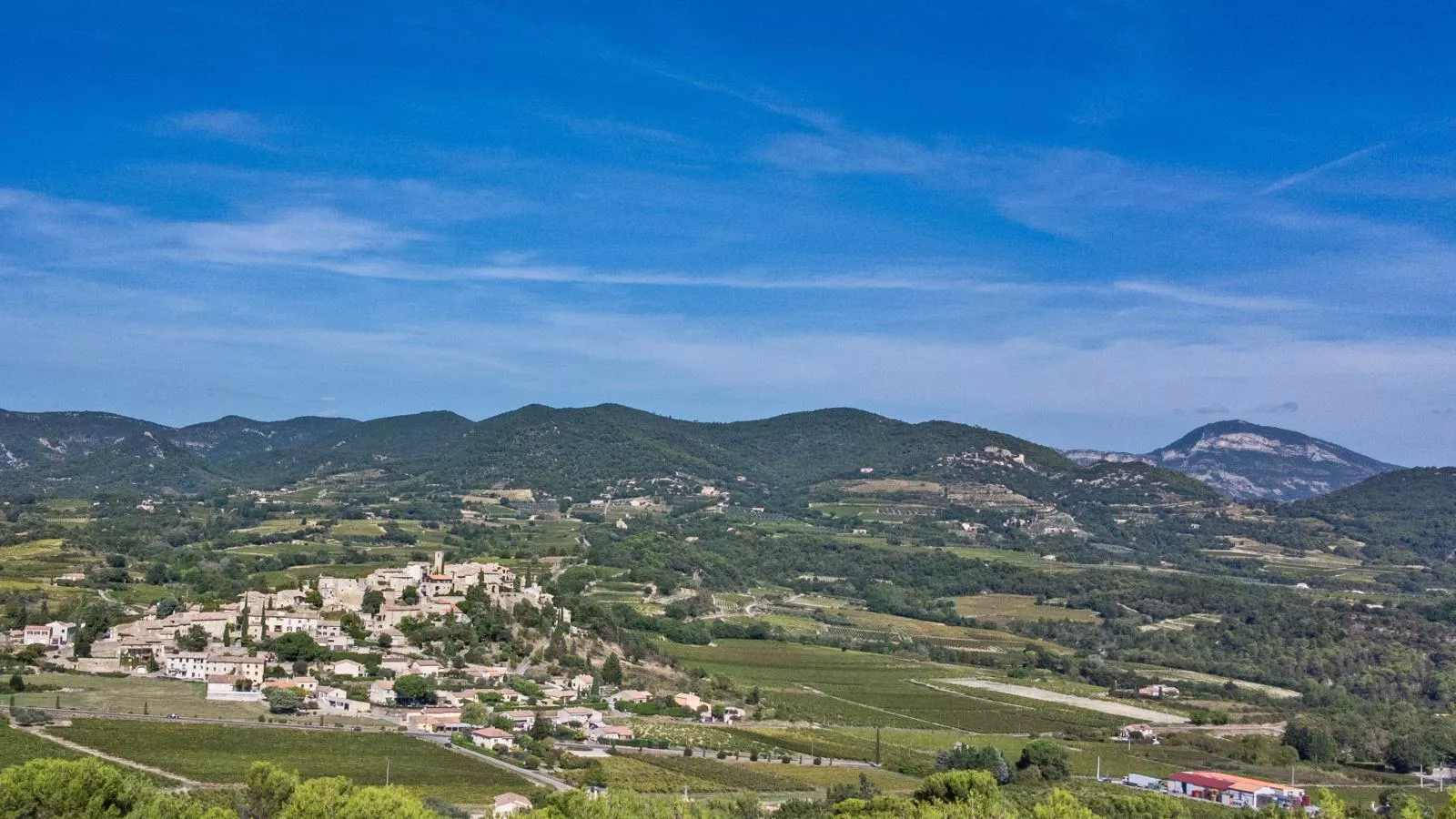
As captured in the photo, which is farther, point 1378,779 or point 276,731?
point 1378,779

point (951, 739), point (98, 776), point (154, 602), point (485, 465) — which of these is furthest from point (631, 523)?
point (98, 776)

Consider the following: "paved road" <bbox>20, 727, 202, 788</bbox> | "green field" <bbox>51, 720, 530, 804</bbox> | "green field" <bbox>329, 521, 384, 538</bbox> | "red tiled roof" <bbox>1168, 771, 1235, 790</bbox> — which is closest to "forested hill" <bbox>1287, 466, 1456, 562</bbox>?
"red tiled roof" <bbox>1168, 771, 1235, 790</bbox>

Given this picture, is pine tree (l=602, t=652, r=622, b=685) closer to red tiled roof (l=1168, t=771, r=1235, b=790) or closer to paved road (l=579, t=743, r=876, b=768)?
paved road (l=579, t=743, r=876, b=768)

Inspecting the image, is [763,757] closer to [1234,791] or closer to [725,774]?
[725,774]

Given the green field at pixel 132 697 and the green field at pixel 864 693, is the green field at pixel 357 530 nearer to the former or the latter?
the green field at pixel 864 693

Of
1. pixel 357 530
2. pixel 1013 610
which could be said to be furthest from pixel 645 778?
pixel 357 530

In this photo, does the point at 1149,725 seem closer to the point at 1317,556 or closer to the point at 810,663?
the point at 810,663

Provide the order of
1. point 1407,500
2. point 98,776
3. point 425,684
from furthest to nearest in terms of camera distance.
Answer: point 1407,500
point 425,684
point 98,776

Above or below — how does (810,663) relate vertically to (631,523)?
below
